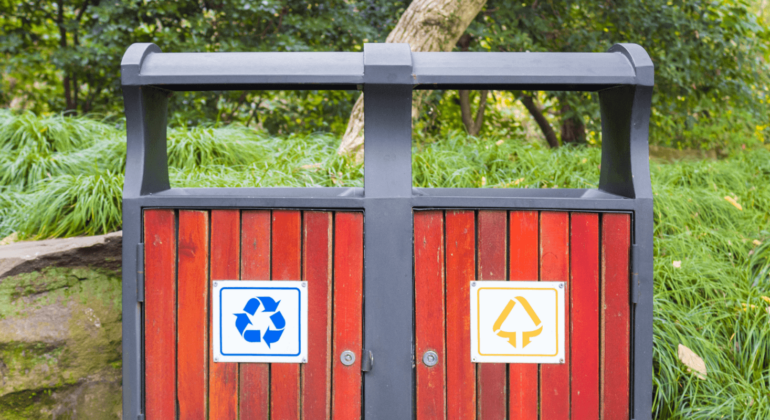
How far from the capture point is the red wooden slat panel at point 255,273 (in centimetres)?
138

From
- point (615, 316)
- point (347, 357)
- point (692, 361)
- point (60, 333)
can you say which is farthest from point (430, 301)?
point (60, 333)

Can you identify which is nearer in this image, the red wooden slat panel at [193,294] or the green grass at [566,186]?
the red wooden slat panel at [193,294]

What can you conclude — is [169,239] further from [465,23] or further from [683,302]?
[465,23]

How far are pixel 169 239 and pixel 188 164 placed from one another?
1.98 metres

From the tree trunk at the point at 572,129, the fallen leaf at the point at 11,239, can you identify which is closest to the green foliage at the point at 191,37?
the fallen leaf at the point at 11,239

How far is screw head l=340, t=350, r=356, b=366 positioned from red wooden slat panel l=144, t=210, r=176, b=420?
0.51 meters

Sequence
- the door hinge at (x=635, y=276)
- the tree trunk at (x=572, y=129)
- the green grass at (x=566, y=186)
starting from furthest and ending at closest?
1. the tree trunk at (x=572, y=129)
2. the green grass at (x=566, y=186)
3. the door hinge at (x=635, y=276)

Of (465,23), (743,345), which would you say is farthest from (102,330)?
(465,23)

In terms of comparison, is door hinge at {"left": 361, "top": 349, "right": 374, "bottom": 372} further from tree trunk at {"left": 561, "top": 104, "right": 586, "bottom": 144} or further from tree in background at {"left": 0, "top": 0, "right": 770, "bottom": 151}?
tree trunk at {"left": 561, "top": 104, "right": 586, "bottom": 144}

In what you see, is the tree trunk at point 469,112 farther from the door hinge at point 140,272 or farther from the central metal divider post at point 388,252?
the door hinge at point 140,272

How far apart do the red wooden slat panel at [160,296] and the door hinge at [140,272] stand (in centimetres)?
1

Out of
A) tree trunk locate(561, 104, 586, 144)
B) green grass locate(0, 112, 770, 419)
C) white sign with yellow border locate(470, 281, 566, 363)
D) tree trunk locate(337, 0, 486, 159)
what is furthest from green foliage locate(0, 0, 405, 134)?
white sign with yellow border locate(470, 281, 566, 363)

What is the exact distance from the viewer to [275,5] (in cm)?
439

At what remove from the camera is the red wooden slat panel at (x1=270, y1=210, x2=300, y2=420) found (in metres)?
1.38
